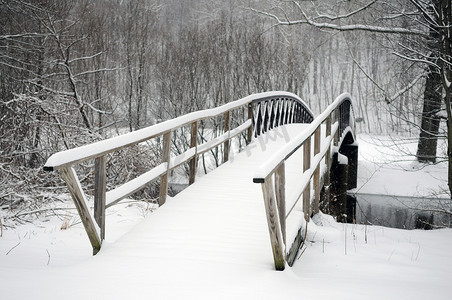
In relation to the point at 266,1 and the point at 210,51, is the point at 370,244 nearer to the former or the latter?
the point at 210,51

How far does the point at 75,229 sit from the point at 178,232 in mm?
1802

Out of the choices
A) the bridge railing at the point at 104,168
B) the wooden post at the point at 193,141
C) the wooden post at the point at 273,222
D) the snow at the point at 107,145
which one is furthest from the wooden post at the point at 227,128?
the wooden post at the point at 273,222

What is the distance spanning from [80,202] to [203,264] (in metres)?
1.13

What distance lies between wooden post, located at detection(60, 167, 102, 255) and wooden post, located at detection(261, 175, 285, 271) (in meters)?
1.49

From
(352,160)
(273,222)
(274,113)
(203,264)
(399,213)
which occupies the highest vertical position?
(273,222)

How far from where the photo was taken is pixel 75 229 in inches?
232

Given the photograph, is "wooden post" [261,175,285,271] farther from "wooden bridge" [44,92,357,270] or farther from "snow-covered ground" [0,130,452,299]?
"snow-covered ground" [0,130,452,299]

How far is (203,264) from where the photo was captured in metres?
3.95

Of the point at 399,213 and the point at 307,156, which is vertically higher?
the point at 307,156

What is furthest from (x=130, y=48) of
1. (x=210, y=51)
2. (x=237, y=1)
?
(x=237, y=1)

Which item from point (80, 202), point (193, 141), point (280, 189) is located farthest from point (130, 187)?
point (193, 141)

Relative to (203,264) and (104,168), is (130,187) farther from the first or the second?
(203,264)

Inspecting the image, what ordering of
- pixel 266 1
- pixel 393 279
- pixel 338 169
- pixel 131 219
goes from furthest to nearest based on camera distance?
pixel 266 1 < pixel 338 169 < pixel 131 219 < pixel 393 279

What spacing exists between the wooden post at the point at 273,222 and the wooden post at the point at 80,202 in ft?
4.89
